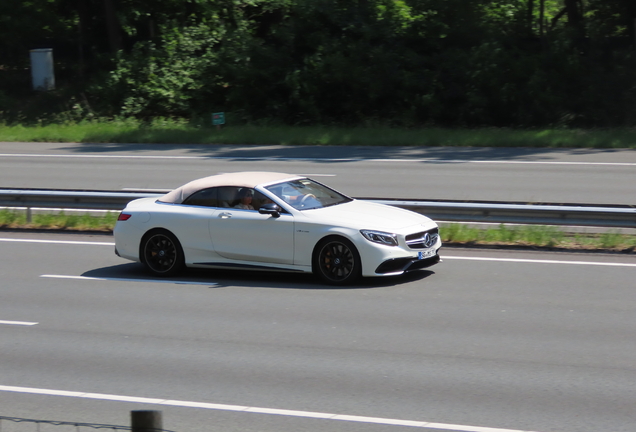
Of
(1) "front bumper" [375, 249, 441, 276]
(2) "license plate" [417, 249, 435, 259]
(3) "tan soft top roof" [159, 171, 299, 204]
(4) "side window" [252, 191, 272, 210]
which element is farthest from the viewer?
(3) "tan soft top roof" [159, 171, 299, 204]

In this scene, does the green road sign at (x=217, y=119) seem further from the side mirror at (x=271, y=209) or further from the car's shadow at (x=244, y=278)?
the side mirror at (x=271, y=209)

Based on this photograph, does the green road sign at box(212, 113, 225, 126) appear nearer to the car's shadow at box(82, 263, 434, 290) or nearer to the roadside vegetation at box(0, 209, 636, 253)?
the roadside vegetation at box(0, 209, 636, 253)

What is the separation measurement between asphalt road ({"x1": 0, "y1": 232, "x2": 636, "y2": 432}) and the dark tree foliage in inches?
865

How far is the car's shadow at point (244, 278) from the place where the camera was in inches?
415

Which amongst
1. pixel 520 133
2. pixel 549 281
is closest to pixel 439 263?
pixel 549 281

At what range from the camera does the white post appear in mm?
39469

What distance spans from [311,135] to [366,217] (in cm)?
1849

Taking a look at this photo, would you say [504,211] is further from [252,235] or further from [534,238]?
[252,235]

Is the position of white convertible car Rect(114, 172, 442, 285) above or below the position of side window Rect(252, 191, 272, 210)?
below

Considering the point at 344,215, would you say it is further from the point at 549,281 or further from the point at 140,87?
the point at 140,87

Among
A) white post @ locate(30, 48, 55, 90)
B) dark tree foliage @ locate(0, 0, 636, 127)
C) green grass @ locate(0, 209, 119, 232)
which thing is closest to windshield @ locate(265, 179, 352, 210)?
green grass @ locate(0, 209, 119, 232)

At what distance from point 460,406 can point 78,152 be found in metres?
22.7

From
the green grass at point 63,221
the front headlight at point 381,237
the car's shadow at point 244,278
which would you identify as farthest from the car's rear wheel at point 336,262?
the green grass at point 63,221

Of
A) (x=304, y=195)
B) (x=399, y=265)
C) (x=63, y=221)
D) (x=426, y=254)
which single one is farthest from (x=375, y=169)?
(x=399, y=265)
